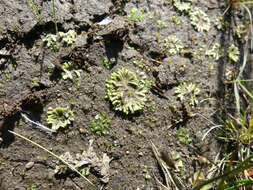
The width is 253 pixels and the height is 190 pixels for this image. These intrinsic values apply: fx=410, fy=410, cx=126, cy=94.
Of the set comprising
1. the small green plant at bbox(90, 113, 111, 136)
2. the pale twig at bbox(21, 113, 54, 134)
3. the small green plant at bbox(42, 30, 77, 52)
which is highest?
the small green plant at bbox(42, 30, 77, 52)

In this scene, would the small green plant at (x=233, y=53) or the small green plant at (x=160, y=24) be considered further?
the small green plant at (x=233, y=53)

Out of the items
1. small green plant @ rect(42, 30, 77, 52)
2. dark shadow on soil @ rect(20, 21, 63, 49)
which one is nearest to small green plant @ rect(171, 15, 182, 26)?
small green plant @ rect(42, 30, 77, 52)

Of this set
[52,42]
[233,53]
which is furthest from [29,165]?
[233,53]

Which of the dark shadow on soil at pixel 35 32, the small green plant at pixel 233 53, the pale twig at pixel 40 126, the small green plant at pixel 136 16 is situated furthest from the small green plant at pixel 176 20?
the pale twig at pixel 40 126

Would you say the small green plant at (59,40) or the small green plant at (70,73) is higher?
the small green plant at (59,40)

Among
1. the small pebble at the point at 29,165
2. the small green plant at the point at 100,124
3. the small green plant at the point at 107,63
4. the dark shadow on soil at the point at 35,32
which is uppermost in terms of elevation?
the dark shadow on soil at the point at 35,32

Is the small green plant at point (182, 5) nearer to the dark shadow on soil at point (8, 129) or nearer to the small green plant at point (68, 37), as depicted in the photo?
the small green plant at point (68, 37)

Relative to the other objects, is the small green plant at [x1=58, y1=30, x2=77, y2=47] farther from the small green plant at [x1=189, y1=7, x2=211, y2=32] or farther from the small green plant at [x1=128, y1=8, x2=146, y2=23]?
the small green plant at [x1=189, y1=7, x2=211, y2=32]

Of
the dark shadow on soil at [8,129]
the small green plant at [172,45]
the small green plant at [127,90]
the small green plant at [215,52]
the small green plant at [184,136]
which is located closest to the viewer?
the dark shadow on soil at [8,129]

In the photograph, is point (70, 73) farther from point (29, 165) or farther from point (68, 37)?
point (29, 165)
